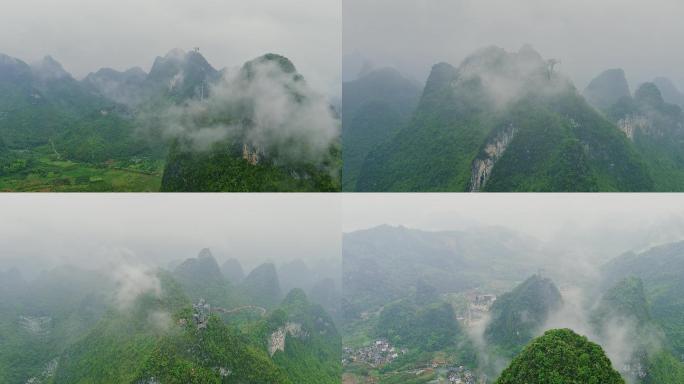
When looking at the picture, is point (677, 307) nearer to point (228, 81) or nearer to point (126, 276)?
point (228, 81)

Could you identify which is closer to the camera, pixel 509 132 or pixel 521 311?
pixel 521 311

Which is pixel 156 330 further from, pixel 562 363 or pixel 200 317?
pixel 562 363

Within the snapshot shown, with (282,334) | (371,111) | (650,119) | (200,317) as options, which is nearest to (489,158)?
(371,111)

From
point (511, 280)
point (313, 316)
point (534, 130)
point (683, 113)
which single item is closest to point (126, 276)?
point (313, 316)

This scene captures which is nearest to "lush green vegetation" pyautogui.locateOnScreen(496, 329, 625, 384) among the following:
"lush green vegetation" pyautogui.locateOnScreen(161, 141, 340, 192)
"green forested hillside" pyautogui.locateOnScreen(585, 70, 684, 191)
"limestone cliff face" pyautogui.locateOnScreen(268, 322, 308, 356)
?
"lush green vegetation" pyautogui.locateOnScreen(161, 141, 340, 192)

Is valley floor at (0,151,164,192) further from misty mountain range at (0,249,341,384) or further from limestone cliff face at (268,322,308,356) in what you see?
limestone cliff face at (268,322,308,356)

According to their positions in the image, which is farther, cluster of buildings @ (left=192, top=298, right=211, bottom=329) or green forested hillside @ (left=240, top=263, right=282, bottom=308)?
green forested hillside @ (left=240, top=263, right=282, bottom=308)
